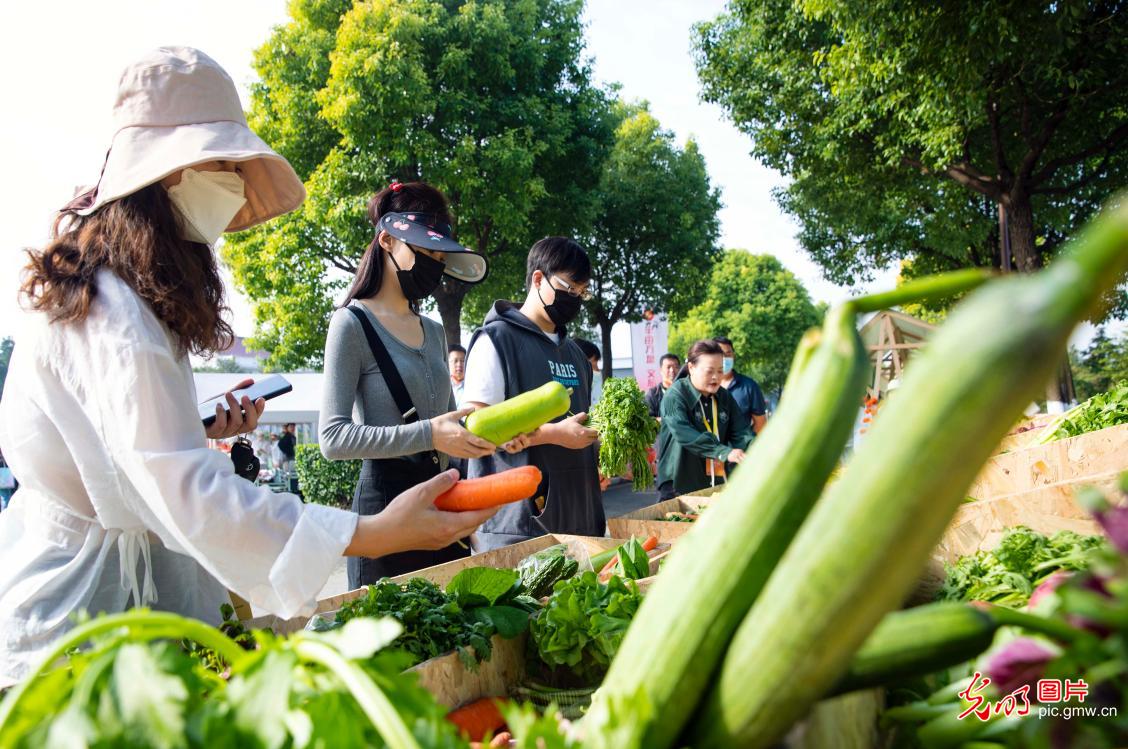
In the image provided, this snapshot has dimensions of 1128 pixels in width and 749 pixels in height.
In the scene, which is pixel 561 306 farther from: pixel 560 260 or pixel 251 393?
pixel 251 393

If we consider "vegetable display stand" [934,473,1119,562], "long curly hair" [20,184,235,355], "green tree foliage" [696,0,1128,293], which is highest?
"green tree foliage" [696,0,1128,293]

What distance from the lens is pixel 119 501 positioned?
191 centimetres

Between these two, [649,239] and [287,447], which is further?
[649,239]

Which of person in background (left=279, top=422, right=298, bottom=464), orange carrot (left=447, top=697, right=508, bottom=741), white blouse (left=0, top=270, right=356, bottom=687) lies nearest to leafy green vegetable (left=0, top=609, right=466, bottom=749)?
white blouse (left=0, top=270, right=356, bottom=687)

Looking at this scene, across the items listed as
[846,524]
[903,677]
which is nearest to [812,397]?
[846,524]

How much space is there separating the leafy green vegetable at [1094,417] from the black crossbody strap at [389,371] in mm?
3807

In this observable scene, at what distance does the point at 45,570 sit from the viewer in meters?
1.94

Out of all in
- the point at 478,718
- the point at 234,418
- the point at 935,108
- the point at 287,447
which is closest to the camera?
the point at 478,718

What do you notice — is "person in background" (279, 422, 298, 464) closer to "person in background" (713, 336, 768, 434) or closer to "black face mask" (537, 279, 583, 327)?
"person in background" (713, 336, 768, 434)

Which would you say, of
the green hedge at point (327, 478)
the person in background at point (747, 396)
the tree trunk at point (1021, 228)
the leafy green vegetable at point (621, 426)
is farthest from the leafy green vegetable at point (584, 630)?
the tree trunk at point (1021, 228)

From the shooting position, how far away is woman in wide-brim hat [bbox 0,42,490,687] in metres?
1.74

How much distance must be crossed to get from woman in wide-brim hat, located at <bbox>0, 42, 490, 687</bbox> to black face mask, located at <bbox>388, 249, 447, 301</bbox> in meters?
1.59

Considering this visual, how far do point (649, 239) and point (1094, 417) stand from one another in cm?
2160

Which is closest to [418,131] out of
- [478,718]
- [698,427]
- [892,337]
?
[892,337]
